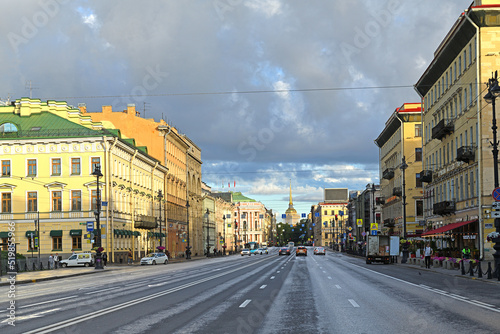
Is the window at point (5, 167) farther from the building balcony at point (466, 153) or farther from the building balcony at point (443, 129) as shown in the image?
the building balcony at point (466, 153)

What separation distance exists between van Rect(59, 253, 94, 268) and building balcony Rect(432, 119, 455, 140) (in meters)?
34.2

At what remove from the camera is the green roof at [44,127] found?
65.5 m

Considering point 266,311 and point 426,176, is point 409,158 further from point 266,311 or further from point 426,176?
point 266,311

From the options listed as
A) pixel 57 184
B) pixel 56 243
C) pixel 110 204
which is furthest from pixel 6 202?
pixel 110 204

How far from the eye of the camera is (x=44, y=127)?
66812 mm

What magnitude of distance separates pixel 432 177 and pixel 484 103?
72.0 ft

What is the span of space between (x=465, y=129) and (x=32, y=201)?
138 ft

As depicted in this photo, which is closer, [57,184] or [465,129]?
[465,129]

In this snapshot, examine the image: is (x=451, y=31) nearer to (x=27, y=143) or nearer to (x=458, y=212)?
(x=458, y=212)

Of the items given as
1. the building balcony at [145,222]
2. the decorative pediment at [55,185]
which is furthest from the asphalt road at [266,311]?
the building balcony at [145,222]

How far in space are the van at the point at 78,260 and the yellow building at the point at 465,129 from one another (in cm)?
3028

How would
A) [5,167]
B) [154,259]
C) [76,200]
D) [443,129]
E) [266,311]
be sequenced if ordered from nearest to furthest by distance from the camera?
[266,311] → [443,129] → [76,200] → [5,167] → [154,259]

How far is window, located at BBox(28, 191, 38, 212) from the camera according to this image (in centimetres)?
6538

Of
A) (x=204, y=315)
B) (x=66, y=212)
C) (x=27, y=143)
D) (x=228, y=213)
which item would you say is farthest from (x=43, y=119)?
(x=228, y=213)
